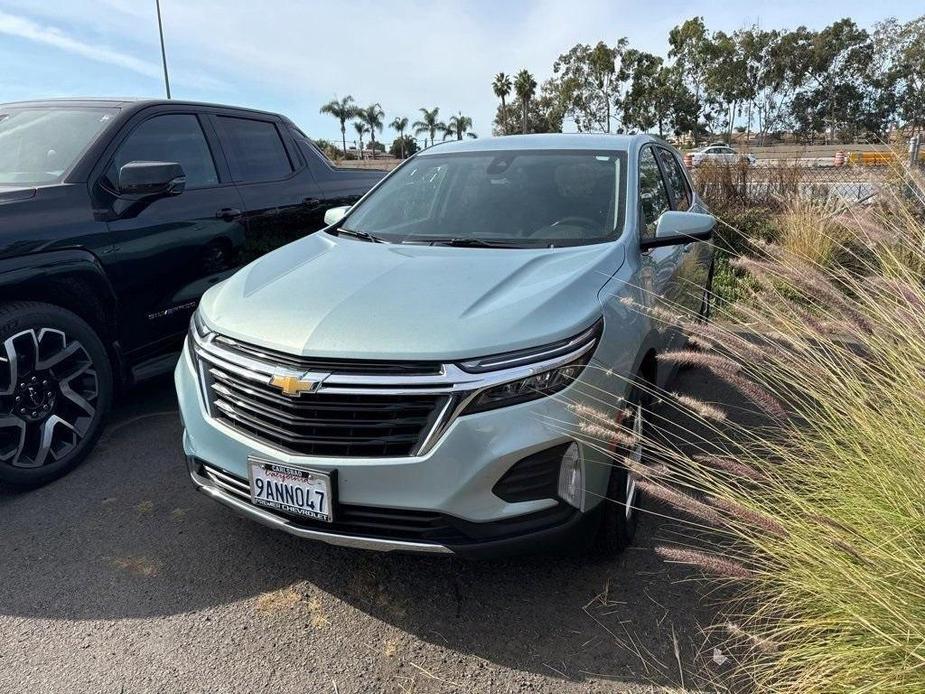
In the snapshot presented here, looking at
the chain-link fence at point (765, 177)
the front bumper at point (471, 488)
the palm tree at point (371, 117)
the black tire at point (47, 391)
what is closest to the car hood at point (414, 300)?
the front bumper at point (471, 488)

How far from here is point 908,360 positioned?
218 centimetres

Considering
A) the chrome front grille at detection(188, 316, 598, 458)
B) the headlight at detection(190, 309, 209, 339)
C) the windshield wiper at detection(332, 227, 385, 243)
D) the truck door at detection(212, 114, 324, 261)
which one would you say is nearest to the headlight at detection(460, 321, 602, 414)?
the chrome front grille at detection(188, 316, 598, 458)

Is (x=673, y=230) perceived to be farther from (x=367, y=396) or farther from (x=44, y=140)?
(x=44, y=140)

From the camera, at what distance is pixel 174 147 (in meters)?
4.30

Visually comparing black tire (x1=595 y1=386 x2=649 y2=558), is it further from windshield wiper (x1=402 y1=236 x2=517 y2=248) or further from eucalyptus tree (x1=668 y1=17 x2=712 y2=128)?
eucalyptus tree (x1=668 y1=17 x2=712 y2=128)

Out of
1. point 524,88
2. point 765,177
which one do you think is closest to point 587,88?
point 524,88

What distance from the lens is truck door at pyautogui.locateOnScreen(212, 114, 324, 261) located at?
15.4ft

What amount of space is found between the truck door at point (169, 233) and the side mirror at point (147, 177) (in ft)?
0.32

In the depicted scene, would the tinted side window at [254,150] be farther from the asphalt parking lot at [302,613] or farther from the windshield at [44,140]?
the asphalt parking lot at [302,613]

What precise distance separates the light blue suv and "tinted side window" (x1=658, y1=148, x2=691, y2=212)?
133 cm

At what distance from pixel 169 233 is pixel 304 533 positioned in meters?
2.44

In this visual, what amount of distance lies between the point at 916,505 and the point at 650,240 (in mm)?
1645

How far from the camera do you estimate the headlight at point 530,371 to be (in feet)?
7.11

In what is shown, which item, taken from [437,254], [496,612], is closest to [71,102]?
[437,254]
